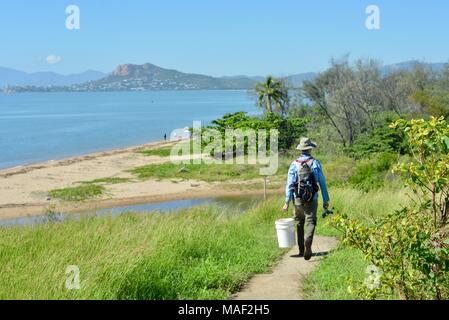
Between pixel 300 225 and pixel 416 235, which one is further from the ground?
pixel 416 235

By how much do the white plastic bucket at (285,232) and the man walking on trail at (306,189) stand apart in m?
0.44

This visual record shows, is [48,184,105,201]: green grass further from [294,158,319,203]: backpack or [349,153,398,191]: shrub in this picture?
[294,158,319,203]: backpack

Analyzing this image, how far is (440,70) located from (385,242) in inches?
1875

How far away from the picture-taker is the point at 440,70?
4894 centimetres

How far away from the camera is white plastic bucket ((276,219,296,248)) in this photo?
31.1ft

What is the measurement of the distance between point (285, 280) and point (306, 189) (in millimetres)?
1743

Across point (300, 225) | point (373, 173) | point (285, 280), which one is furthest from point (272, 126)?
point (285, 280)

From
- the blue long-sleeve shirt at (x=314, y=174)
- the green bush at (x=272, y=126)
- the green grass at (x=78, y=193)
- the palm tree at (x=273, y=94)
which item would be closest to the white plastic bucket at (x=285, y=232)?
the blue long-sleeve shirt at (x=314, y=174)

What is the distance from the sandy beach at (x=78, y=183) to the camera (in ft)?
104

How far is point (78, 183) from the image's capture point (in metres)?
37.8

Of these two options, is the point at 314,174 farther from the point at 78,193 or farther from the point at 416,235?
the point at 78,193

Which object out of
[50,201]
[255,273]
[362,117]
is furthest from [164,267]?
[362,117]
